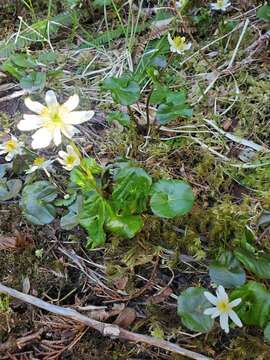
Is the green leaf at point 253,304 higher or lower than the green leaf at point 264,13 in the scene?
lower

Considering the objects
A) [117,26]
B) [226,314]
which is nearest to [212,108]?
[117,26]

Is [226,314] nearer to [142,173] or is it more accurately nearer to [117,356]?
[117,356]

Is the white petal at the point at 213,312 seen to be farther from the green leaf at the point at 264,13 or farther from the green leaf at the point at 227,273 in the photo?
the green leaf at the point at 264,13

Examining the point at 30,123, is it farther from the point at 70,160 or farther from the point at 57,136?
the point at 70,160

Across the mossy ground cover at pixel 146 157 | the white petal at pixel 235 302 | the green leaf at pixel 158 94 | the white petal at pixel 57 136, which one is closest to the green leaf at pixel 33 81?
the mossy ground cover at pixel 146 157

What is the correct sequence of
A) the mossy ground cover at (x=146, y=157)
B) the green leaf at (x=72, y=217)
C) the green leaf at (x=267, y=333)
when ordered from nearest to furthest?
the green leaf at (x=267, y=333)
the mossy ground cover at (x=146, y=157)
the green leaf at (x=72, y=217)

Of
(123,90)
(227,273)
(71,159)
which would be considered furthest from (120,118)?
(227,273)

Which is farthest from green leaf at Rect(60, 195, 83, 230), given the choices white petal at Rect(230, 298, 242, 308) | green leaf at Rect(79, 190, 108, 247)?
white petal at Rect(230, 298, 242, 308)
